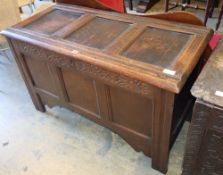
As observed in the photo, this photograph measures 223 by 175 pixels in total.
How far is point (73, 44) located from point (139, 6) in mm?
2313

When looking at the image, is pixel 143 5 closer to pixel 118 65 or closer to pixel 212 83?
pixel 118 65

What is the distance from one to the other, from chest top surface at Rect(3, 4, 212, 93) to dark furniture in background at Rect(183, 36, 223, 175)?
0.29ft

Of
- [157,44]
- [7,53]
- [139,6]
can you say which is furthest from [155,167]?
[139,6]

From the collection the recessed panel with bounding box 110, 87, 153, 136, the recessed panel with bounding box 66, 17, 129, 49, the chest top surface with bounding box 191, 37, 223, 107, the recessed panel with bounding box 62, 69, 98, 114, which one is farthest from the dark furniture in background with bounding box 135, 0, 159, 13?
the chest top surface with bounding box 191, 37, 223, 107

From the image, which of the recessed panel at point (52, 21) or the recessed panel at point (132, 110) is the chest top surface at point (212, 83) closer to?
the recessed panel at point (132, 110)

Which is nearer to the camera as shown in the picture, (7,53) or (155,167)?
(155,167)

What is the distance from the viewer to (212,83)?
3.07 feet

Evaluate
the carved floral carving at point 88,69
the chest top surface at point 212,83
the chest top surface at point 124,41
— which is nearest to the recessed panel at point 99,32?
the chest top surface at point 124,41

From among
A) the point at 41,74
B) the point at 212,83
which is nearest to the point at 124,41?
the point at 212,83

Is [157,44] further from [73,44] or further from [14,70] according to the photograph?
[14,70]

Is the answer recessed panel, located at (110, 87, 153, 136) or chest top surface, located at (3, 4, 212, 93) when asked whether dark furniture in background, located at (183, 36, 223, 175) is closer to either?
chest top surface, located at (3, 4, 212, 93)

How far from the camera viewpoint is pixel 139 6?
10.8ft

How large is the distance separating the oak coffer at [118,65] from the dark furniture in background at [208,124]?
9 cm

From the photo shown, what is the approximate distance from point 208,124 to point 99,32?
0.83 metres
